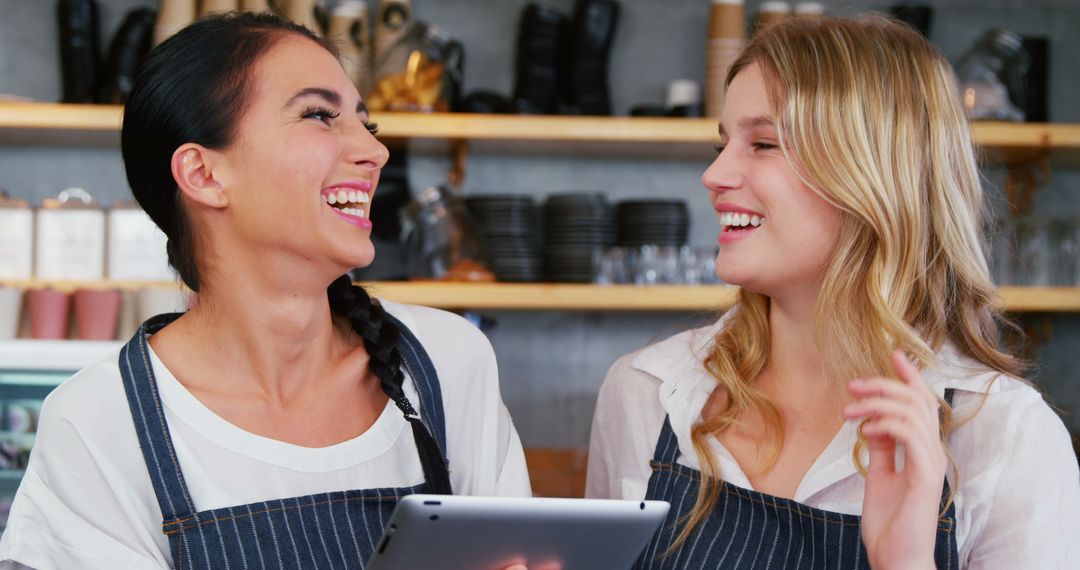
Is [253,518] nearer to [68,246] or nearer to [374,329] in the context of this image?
[374,329]

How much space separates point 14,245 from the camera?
3070mm

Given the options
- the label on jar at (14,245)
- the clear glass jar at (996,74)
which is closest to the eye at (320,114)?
the label on jar at (14,245)

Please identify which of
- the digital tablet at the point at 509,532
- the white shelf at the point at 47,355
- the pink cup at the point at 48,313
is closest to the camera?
the digital tablet at the point at 509,532

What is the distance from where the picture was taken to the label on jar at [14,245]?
3064 mm

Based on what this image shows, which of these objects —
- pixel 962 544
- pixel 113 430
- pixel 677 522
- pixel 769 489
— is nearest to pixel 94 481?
pixel 113 430

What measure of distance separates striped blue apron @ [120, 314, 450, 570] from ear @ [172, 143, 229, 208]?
19 cm

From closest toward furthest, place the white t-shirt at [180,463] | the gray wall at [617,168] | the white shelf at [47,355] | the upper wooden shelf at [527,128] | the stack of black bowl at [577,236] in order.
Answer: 1. the white t-shirt at [180,463]
2. the white shelf at [47,355]
3. the upper wooden shelf at [527,128]
4. the stack of black bowl at [577,236]
5. the gray wall at [617,168]

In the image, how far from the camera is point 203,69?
1.51 meters

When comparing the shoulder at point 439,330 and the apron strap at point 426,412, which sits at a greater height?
the shoulder at point 439,330

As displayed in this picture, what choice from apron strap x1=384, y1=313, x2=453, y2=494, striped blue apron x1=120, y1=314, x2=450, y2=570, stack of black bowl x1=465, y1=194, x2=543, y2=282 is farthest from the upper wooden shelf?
striped blue apron x1=120, y1=314, x2=450, y2=570

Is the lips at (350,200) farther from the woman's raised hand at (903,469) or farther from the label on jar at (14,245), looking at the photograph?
the label on jar at (14,245)

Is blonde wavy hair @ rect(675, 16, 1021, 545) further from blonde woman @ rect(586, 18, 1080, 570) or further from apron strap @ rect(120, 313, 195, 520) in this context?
apron strap @ rect(120, 313, 195, 520)

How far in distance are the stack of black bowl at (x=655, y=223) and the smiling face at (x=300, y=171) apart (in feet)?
5.62

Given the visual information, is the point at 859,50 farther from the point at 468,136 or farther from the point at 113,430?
the point at 468,136
